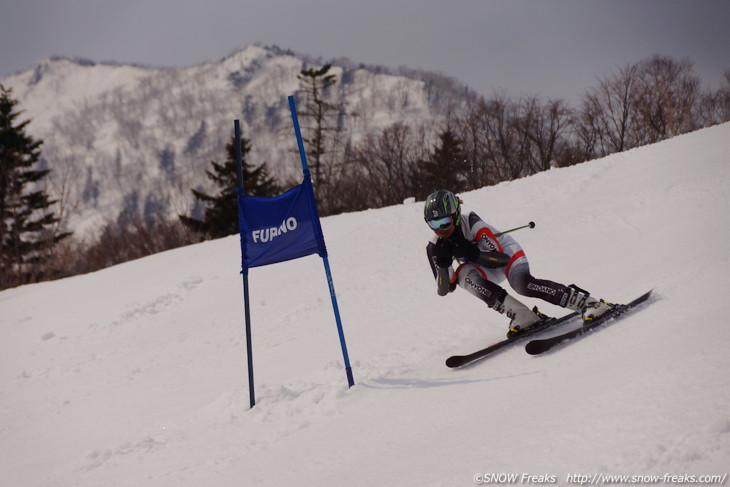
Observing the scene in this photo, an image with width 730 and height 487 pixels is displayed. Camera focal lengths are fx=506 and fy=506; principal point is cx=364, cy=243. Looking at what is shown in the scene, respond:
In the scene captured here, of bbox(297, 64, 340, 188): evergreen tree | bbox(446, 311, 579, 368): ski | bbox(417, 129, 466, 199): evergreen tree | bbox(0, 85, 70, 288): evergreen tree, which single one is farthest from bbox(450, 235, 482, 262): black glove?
bbox(297, 64, 340, 188): evergreen tree

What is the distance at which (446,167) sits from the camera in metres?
Answer: 38.4

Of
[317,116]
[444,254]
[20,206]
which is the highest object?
[317,116]

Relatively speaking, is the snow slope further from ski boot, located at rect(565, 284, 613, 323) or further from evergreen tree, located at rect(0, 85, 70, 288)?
evergreen tree, located at rect(0, 85, 70, 288)

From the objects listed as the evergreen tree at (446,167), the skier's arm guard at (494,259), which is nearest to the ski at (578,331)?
the skier's arm guard at (494,259)

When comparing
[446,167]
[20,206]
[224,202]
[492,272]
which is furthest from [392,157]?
[492,272]

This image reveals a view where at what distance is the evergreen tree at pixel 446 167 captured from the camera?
38500 millimetres

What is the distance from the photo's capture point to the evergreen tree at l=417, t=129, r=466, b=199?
38500mm

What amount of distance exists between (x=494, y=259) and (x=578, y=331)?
3.64ft

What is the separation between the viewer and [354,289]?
10.7 metres

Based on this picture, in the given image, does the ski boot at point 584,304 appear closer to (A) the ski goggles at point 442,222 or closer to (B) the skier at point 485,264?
(B) the skier at point 485,264

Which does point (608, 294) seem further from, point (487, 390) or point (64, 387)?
point (64, 387)

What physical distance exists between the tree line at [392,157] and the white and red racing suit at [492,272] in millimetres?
26400

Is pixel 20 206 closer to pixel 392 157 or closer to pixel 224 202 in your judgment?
pixel 224 202

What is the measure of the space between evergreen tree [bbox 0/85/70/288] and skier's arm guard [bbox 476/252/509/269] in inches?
1035
